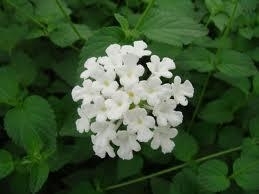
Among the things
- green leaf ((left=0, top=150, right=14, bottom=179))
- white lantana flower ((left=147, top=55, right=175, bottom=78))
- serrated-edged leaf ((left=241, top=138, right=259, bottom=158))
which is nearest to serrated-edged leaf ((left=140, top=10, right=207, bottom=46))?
white lantana flower ((left=147, top=55, right=175, bottom=78))

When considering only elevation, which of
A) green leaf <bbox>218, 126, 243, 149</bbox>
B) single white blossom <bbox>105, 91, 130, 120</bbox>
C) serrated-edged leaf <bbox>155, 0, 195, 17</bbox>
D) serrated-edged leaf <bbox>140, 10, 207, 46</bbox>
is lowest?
green leaf <bbox>218, 126, 243, 149</bbox>

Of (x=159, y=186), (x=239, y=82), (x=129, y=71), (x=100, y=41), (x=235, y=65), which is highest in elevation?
(x=129, y=71)

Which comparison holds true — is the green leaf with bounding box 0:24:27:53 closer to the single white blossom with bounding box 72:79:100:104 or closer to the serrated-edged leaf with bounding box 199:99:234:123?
the single white blossom with bounding box 72:79:100:104

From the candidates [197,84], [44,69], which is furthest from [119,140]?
[44,69]

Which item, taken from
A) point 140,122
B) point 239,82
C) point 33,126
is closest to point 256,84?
point 239,82

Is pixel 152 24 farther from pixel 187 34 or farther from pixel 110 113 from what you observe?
pixel 110 113

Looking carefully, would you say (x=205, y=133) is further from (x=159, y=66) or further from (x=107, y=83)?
(x=107, y=83)
